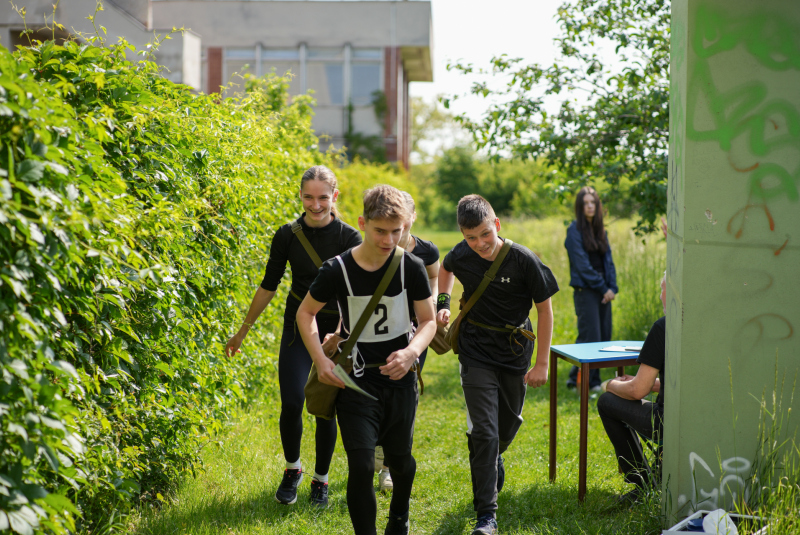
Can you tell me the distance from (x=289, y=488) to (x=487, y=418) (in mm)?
1370

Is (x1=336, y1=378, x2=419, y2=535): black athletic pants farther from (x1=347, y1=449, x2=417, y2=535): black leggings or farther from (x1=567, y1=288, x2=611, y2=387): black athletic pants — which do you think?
(x1=567, y1=288, x2=611, y2=387): black athletic pants

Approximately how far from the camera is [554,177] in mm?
8688

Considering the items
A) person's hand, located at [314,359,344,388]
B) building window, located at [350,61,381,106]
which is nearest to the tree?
person's hand, located at [314,359,344,388]

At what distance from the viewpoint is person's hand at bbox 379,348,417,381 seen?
345cm

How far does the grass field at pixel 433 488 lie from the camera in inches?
165

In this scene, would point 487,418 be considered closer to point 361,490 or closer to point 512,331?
point 512,331

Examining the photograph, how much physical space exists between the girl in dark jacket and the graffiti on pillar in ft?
13.3

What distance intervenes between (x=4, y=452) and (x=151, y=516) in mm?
1844

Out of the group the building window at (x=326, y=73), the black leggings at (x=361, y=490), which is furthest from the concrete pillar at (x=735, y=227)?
the building window at (x=326, y=73)

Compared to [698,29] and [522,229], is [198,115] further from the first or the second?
[522,229]

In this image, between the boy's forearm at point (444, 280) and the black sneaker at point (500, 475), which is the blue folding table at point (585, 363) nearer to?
the black sneaker at point (500, 475)

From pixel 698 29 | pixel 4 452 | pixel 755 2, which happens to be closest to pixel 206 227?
pixel 4 452

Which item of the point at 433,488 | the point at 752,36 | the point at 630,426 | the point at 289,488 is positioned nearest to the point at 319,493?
the point at 289,488

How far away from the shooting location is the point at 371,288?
3.61 meters
